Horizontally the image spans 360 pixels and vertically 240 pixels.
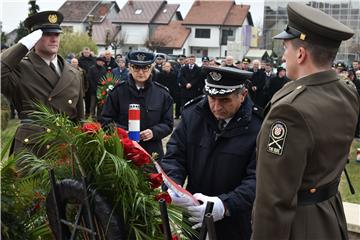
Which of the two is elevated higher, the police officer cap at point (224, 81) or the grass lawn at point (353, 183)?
the police officer cap at point (224, 81)

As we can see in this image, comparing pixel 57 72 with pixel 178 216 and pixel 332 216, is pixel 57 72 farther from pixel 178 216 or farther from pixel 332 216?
pixel 332 216

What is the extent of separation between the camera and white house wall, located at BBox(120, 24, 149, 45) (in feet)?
191

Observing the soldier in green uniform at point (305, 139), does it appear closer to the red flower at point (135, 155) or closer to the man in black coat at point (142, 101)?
the red flower at point (135, 155)

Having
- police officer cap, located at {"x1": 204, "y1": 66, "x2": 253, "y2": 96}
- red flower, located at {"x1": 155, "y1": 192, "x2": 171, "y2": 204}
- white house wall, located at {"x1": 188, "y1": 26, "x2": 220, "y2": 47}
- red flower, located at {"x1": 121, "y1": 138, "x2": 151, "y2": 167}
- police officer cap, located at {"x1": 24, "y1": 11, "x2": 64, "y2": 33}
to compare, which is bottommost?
white house wall, located at {"x1": 188, "y1": 26, "x2": 220, "y2": 47}

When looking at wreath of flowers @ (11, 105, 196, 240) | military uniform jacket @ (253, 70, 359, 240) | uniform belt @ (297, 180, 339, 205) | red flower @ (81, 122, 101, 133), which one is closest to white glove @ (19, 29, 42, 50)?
wreath of flowers @ (11, 105, 196, 240)

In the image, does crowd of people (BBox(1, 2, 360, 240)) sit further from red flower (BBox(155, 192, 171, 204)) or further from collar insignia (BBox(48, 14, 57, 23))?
red flower (BBox(155, 192, 171, 204))

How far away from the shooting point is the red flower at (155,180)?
2.16 m

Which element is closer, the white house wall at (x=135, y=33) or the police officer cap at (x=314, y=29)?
the police officer cap at (x=314, y=29)

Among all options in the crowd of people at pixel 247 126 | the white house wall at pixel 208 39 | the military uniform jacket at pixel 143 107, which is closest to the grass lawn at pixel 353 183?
the military uniform jacket at pixel 143 107

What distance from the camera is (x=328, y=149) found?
2.24 m

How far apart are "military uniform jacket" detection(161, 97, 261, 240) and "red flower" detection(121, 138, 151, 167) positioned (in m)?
0.80

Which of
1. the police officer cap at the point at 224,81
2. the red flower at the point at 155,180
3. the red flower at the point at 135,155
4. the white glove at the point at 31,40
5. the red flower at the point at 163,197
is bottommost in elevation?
the red flower at the point at 163,197

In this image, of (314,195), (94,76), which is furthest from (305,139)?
(94,76)

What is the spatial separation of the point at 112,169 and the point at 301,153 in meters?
0.80
